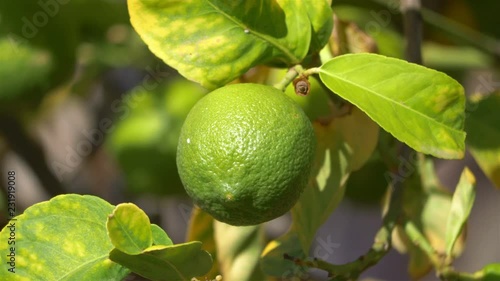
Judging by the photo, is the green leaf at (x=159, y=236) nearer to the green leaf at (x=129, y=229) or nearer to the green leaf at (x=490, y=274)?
the green leaf at (x=129, y=229)

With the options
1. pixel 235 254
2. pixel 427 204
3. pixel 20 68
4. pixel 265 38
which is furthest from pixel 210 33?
pixel 20 68

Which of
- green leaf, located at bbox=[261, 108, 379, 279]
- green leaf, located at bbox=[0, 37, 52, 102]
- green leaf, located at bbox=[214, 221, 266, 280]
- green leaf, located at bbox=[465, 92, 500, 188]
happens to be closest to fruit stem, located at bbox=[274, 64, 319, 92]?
green leaf, located at bbox=[261, 108, 379, 279]

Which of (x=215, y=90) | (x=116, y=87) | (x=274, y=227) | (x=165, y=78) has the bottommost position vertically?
(x=274, y=227)

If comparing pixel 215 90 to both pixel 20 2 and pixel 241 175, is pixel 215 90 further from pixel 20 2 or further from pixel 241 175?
pixel 20 2

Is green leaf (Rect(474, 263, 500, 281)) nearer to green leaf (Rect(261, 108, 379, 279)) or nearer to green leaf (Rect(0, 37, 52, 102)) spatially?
Result: green leaf (Rect(261, 108, 379, 279))

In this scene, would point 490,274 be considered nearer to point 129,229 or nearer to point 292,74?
point 292,74

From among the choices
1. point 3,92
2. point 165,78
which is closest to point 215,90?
point 3,92

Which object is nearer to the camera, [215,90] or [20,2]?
[215,90]

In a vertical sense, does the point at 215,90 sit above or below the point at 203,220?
above

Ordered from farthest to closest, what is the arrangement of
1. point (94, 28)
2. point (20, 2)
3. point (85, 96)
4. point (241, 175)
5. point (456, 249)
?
point (85, 96) → point (94, 28) → point (20, 2) → point (456, 249) → point (241, 175)
